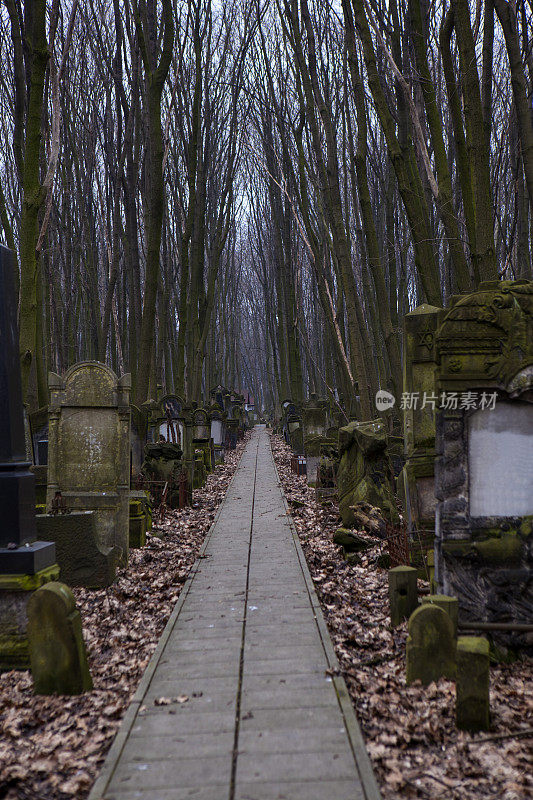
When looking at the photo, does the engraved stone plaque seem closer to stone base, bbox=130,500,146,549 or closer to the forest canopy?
the forest canopy

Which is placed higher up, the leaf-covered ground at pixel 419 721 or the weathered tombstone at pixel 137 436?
the weathered tombstone at pixel 137 436

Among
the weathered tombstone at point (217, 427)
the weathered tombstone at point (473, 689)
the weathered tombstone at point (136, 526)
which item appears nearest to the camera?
the weathered tombstone at point (473, 689)

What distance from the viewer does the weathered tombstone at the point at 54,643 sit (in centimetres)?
414

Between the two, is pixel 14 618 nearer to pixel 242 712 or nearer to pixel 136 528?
pixel 242 712

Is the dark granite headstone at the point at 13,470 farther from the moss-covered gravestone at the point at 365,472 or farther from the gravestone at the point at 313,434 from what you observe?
the gravestone at the point at 313,434

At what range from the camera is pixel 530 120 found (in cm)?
704

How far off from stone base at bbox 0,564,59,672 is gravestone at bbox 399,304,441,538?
415 cm

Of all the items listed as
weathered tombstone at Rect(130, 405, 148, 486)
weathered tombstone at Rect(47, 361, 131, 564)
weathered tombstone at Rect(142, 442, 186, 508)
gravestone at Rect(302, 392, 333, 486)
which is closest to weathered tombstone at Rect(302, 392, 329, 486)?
gravestone at Rect(302, 392, 333, 486)

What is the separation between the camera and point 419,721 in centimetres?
367

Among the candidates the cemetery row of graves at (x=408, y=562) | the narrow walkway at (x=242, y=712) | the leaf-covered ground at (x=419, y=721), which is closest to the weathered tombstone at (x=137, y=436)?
the cemetery row of graves at (x=408, y=562)

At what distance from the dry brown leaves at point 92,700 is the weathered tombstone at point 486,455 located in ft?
8.48

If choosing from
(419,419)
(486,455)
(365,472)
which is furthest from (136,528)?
(486,455)

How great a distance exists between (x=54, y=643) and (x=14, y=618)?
62cm

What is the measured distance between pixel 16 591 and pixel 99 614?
163cm
